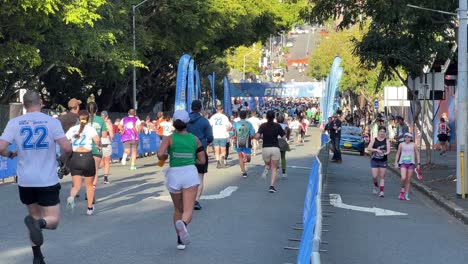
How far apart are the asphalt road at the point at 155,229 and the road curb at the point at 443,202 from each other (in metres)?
2.85

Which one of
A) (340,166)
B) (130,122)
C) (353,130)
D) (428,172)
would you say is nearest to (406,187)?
(428,172)

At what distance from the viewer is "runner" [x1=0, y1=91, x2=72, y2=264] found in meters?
8.48

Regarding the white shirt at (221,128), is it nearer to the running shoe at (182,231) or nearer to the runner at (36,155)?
the running shoe at (182,231)

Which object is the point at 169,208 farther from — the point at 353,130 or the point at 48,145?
the point at 353,130

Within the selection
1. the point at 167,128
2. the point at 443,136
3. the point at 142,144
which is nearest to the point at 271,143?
the point at 167,128

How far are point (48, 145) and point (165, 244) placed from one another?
2.56 metres

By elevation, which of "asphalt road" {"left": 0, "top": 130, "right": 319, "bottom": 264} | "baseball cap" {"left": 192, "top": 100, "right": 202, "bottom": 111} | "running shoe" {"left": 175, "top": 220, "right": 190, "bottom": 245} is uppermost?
"baseball cap" {"left": 192, "top": 100, "right": 202, "bottom": 111}

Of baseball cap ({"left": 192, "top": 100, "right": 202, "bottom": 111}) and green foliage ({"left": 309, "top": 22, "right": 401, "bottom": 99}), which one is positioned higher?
green foliage ({"left": 309, "top": 22, "right": 401, "bottom": 99})

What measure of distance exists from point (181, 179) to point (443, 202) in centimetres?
841

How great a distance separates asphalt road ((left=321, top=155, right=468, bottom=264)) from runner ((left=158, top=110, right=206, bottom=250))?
1.79 meters

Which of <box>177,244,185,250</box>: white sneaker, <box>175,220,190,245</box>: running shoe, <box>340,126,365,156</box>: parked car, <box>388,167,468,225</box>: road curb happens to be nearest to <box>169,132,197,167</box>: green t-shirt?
<box>175,220,190,245</box>: running shoe

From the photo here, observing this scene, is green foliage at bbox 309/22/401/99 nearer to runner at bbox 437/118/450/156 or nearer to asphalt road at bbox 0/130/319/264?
runner at bbox 437/118/450/156

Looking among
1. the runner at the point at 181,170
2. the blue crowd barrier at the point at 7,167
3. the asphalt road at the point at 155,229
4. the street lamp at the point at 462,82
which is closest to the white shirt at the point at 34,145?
the asphalt road at the point at 155,229

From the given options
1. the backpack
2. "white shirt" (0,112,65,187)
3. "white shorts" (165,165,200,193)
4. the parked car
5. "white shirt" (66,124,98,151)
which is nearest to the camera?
"white shirt" (0,112,65,187)
